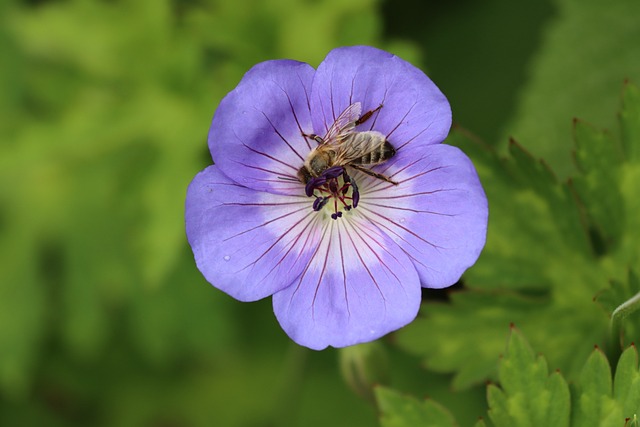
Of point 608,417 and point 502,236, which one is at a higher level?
point 502,236

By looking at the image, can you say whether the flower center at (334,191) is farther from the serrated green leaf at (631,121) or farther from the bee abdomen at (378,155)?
the serrated green leaf at (631,121)

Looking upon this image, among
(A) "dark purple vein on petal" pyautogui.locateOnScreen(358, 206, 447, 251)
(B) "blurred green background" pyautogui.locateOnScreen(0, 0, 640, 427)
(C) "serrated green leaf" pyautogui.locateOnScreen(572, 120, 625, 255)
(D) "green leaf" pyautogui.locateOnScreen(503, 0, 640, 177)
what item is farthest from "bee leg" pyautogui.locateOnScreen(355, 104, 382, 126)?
(D) "green leaf" pyautogui.locateOnScreen(503, 0, 640, 177)

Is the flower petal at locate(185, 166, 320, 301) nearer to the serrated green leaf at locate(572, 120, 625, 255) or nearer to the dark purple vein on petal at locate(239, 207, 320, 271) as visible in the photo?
the dark purple vein on petal at locate(239, 207, 320, 271)

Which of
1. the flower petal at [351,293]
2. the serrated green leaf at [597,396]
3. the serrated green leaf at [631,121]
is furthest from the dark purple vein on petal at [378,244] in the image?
the serrated green leaf at [631,121]

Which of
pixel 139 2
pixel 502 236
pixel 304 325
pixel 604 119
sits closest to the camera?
pixel 304 325

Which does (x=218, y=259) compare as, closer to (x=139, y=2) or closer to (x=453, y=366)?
(x=453, y=366)

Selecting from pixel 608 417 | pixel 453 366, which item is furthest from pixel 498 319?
pixel 608 417

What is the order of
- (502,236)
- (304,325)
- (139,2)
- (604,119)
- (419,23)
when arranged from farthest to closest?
(419,23), (139,2), (604,119), (502,236), (304,325)

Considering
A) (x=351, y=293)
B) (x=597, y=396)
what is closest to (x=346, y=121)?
(x=351, y=293)
